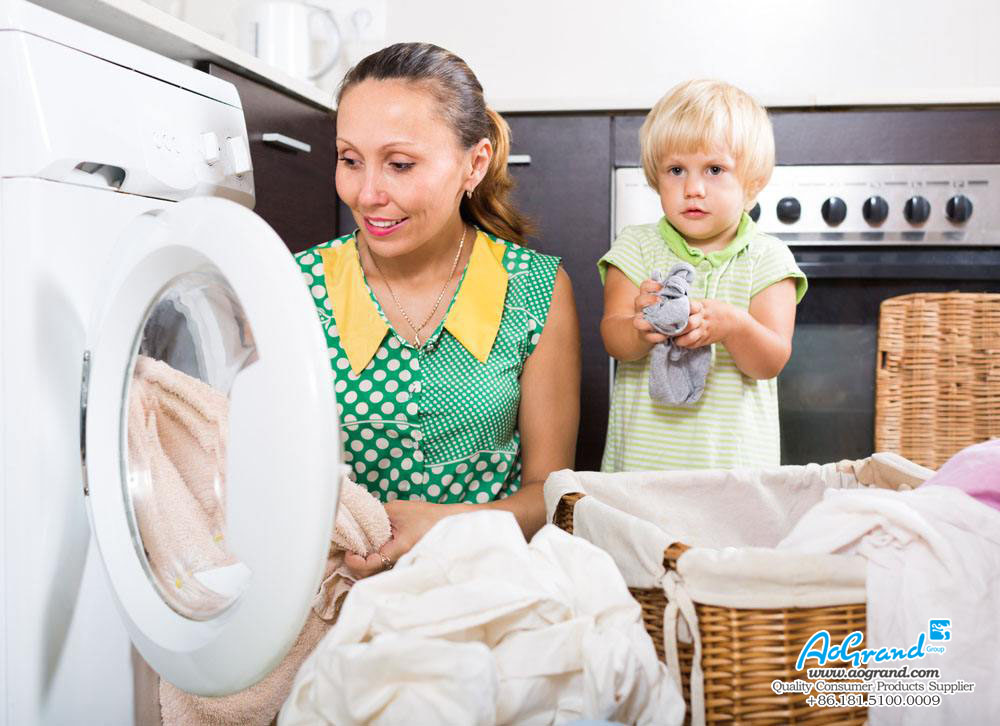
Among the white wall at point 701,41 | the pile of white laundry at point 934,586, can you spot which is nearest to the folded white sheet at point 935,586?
the pile of white laundry at point 934,586

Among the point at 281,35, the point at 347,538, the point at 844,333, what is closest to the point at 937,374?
the point at 844,333

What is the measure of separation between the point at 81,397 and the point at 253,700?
0.34m

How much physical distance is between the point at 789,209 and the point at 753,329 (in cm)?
54

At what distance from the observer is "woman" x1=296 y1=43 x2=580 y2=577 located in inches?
51.3

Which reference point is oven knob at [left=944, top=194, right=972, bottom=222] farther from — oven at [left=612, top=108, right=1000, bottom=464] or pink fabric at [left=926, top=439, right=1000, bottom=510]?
pink fabric at [left=926, top=439, right=1000, bottom=510]

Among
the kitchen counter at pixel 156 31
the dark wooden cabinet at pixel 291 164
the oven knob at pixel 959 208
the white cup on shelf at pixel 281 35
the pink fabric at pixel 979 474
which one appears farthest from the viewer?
the white cup on shelf at pixel 281 35

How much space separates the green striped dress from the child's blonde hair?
10cm

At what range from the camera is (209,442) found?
0.92 meters

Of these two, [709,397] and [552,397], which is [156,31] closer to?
[552,397]

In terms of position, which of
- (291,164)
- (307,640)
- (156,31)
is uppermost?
(156,31)

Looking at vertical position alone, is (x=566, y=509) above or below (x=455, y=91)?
below

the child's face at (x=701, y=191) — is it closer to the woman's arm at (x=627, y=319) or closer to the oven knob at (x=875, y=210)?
the woman's arm at (x=627, y=319)

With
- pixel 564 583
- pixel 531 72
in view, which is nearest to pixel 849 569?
pixel 564 583

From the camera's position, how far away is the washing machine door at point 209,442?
0.74 metres
